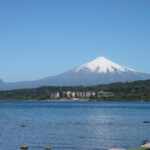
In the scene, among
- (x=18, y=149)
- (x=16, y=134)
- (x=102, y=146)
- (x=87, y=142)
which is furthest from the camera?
(x=16, y=134)

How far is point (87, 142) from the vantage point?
167 ft

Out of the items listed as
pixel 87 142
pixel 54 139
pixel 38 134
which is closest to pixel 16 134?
pixel 38 134

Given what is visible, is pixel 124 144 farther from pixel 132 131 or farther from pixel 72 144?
pixel 132 131

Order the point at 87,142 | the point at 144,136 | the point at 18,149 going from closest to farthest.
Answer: the point at 18,149, the point at 87,142, the point at 144,136

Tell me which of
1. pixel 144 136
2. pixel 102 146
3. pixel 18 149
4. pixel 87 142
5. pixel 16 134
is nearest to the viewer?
pixel 18 149

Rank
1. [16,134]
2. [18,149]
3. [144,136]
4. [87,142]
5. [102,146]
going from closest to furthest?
[18,149] < [102,146] < [87,142] < [144,136] < [16,134]

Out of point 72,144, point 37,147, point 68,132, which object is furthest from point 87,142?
point 68,132

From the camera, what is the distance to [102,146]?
47031 mm

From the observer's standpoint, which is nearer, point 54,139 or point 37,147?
point 37,147

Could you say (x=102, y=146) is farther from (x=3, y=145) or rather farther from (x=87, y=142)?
(x=3, y=145)

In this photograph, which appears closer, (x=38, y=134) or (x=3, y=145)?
(x=3, y=145)

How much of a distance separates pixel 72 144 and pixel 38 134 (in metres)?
11.0

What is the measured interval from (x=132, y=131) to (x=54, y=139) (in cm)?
1301

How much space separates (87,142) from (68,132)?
1125cm
